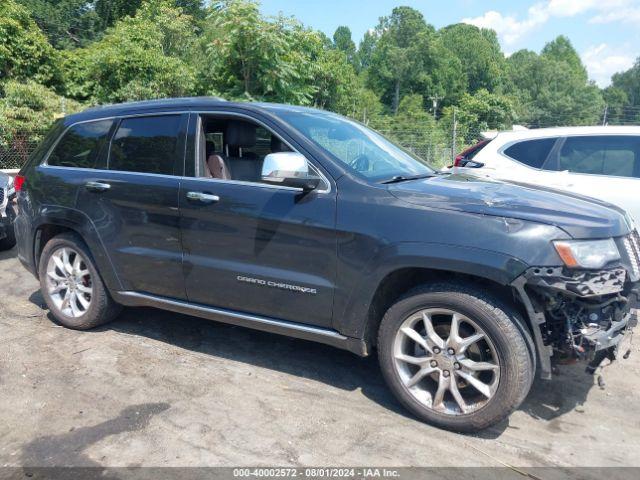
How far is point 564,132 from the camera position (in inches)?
250

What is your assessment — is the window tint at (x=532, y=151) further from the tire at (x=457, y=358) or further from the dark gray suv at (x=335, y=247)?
the tire at (x=457, y=358)

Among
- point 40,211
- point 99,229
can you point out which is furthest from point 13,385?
point 40,211

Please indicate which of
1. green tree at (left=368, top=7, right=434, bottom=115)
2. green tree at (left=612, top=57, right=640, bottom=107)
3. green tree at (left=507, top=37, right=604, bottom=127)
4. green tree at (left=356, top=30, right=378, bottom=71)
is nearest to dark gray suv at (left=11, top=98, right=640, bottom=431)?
green tree at (left=368, top=7, right=434, bottom=115)

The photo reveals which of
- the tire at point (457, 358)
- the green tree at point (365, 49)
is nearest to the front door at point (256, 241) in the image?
the tire at point (457, 358)

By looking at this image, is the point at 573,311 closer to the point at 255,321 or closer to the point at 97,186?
the point at 255,321

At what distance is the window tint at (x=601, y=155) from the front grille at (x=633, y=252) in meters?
2.83

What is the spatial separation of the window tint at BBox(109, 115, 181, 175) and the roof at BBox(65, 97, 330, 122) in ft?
0.27

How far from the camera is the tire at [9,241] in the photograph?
297 inches

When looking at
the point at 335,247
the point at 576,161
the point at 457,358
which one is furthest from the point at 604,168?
the point at 335,247

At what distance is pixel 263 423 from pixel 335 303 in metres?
0.84

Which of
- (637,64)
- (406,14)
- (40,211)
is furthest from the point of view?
(637,64)

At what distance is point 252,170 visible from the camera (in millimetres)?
4219

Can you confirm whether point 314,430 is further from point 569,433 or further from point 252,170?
point 252,170

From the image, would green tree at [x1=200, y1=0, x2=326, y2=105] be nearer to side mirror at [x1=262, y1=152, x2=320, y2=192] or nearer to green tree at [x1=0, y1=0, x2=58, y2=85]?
green tree at [x1=0, y1=0, x2=58, y2=85]
